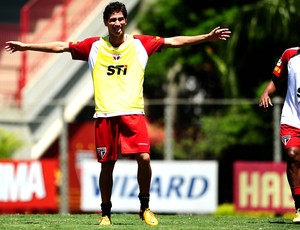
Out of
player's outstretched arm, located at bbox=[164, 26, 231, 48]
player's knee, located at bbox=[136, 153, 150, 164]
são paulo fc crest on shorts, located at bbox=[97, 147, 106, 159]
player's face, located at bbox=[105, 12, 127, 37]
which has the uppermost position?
player's face, located at bbox=[105, 12, 127, 37]

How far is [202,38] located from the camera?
1094cm

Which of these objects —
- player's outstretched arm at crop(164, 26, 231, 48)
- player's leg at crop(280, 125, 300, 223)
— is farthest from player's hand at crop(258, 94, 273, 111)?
player's outstretched arm at crop(164, 26, 231, 48)

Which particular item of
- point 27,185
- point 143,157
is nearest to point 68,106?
point 27,185

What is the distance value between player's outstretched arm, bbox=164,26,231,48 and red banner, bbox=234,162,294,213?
8.04 metres

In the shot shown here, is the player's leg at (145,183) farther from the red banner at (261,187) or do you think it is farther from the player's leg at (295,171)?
the red banner at (261,187)

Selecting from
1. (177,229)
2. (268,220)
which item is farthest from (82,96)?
(177,229)

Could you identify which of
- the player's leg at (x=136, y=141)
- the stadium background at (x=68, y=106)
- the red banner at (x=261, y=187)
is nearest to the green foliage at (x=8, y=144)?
the stadium background at (x=68, y=106)

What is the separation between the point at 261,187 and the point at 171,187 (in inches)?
56.7

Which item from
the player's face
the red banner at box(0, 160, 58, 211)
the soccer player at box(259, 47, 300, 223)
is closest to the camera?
the player's face

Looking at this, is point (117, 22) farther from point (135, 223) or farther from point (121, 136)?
point (135, 223)

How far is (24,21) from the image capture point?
72.7 ft

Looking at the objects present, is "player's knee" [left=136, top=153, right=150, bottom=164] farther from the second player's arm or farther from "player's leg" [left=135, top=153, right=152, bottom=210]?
the second player's arm

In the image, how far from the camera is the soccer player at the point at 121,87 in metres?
10.9

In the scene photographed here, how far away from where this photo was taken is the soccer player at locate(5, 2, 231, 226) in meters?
10.9
